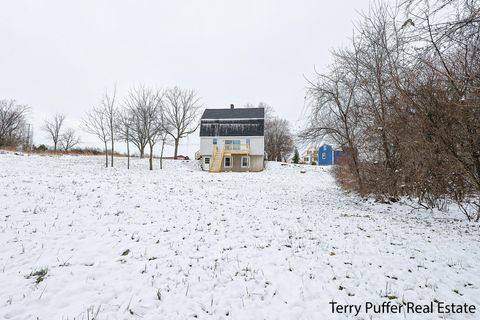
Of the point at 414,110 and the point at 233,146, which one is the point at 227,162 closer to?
the point at 233,146

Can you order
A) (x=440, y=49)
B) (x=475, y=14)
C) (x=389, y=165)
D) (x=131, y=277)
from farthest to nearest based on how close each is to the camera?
(x=389, y=165), (x=440, y=49), (x=131, y=277), (x=475, y=14)

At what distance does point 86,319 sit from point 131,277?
1.04 metres

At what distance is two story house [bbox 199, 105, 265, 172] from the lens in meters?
29.3

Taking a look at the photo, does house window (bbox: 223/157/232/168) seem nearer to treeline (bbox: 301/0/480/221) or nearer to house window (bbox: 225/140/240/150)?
house window (bbox: 225/140/240/150)

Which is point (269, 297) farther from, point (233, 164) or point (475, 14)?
point (233, 164)

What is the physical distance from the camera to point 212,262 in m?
4.80

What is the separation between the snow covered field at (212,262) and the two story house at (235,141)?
822 inches

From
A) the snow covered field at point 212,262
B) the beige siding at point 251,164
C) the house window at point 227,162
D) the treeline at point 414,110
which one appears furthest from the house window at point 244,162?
the snow covered field at point 212,262

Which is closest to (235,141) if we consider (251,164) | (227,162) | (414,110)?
(227,162)

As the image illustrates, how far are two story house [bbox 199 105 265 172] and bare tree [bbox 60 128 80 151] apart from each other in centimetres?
4904

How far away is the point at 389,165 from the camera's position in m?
10.3

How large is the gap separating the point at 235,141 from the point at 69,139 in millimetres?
54292

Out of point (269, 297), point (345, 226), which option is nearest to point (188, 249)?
point (269, 297)

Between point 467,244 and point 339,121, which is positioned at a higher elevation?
point 339,121
